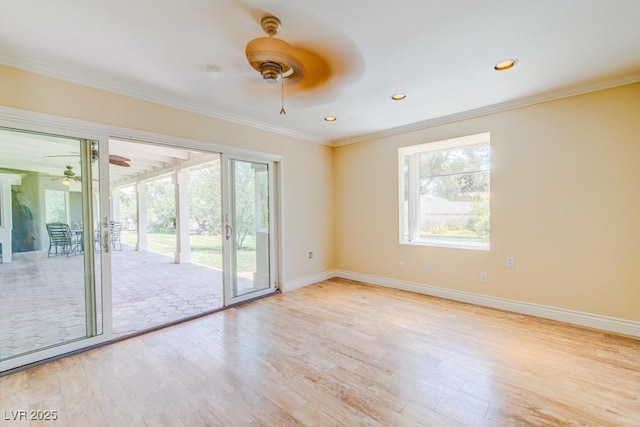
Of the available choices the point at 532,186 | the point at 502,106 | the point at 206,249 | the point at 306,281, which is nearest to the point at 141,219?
the point at 206,249

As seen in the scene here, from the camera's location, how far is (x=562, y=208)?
3.01 meters

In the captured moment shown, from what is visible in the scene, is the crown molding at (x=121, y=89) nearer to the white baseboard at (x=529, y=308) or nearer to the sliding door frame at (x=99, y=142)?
the sliding door frame at (x=99, y=142)

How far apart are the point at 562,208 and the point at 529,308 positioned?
47.6 inches

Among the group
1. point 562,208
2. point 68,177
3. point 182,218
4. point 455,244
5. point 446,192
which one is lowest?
point 455,244

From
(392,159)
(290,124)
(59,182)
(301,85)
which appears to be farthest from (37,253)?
(392,159)

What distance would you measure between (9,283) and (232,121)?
2679mm

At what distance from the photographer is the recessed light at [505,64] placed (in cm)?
232

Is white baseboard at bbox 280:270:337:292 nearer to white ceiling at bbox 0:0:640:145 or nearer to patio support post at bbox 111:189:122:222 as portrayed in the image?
white ceiling at bbox 0:0:640:145

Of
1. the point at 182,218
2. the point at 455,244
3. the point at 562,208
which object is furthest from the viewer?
the point at 182,218

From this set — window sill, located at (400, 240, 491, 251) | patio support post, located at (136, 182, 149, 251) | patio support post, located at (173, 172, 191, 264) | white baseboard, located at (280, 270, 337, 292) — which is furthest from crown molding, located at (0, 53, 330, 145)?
patio support post, located at (136, 182, 149, 251)

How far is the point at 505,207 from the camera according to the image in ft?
11.0

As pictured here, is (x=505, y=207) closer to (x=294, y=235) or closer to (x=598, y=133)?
(x=598, y=133)

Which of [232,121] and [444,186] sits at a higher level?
[232,121]

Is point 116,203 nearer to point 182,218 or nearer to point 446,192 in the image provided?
point 182,218
